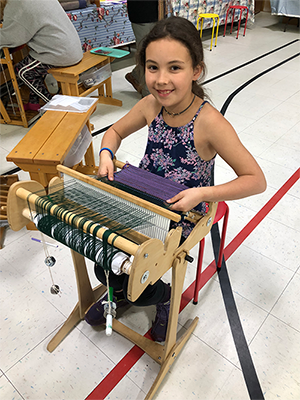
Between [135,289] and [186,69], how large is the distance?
0.70 m

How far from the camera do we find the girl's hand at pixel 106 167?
1159 mm

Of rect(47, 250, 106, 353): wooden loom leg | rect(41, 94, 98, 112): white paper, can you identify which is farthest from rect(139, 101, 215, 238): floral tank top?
rect(41, 94, 98, 112): white paper

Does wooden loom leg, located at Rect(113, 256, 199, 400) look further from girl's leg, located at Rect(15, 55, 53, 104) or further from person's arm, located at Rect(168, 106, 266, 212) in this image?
girl's leg, located at Rect(15, 55, 53, 104)

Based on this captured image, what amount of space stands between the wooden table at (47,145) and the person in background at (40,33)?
944 mm

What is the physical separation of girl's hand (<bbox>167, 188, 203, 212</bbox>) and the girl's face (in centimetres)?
31

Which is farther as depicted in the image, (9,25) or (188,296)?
(9,25)

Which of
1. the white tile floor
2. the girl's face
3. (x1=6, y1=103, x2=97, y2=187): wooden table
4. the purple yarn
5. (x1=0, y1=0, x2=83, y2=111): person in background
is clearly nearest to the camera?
the girl's face

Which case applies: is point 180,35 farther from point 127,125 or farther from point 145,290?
point 145,290

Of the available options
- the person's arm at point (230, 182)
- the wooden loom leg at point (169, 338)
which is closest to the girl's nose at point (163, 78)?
the person's arm at point (230, 182)

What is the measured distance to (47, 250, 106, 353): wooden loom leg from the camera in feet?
4.41

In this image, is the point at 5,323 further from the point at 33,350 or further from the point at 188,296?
the point at 188,296

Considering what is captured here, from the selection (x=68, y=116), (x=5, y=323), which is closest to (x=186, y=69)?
(x=68, y=116)

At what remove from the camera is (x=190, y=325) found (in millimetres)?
1448

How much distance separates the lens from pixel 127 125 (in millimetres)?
1364
